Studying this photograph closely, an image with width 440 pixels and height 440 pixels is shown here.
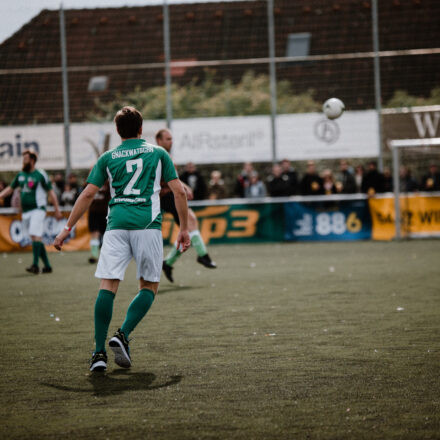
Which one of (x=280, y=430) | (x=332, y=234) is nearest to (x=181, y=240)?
(x=280, y=430)

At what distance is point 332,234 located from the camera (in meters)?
20.9

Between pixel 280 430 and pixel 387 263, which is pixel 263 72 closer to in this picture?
pixel 387 263

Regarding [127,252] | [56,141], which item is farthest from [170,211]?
[56,141]

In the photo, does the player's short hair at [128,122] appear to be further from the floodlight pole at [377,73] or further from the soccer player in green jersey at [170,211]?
the floodlight pole at [377,73]

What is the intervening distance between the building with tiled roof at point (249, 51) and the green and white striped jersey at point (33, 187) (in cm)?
922

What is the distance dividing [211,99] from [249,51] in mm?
3047

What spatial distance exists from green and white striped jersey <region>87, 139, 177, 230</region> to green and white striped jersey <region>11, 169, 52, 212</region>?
8188 mm

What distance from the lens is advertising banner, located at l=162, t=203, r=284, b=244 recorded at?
2091 cm

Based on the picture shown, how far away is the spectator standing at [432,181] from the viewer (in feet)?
67.9

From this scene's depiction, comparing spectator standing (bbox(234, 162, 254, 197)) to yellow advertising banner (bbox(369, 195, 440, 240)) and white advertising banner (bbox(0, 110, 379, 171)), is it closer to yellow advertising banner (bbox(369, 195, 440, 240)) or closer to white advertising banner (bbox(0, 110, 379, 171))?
white advertising banner (bbox(0, 110, 379, 171))

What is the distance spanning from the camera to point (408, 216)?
2059 cm

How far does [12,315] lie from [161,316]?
5.48 feet

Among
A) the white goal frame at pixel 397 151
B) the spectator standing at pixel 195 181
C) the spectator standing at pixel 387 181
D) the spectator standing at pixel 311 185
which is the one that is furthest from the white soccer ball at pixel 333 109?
the spectator standing at pixel 195 181

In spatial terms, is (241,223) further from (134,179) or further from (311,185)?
(134,179)
